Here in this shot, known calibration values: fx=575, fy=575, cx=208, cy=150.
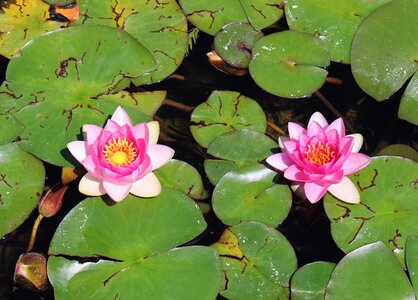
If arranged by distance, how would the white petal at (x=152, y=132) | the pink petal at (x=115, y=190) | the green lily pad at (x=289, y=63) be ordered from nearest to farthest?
the pink petal at (x=115, y=190) < the white petal at (x=152, y=132) < the green lily pad at (x=289, y=63)

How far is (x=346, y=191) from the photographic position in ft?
9.15

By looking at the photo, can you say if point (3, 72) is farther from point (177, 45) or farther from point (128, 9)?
point (177, 45)

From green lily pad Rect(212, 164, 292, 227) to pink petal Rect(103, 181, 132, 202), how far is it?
0.45m

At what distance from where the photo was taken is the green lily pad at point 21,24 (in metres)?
3.30

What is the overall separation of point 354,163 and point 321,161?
161 mm

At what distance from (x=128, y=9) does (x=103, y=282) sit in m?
1.65

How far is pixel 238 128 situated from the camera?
3.15 metres

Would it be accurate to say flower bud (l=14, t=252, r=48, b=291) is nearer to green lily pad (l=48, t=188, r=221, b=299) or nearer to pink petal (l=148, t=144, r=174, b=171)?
green lily pad (l=48, t=188, r=221, b=299)

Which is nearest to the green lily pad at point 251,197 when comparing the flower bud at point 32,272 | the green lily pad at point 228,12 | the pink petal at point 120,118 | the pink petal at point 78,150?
the pink petal at point 120,118

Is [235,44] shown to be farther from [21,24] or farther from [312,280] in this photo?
[312,280]

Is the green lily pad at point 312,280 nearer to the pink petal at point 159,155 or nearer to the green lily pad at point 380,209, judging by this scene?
the green lily pad at point 380,209

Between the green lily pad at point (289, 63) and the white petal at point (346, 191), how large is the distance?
0.68 metres

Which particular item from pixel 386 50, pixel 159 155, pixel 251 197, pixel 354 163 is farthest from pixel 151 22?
pixel 354 163

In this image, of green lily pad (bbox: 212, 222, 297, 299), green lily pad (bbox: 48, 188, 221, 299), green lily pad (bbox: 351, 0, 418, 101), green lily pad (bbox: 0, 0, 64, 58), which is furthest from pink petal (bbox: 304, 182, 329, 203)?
green lily pad (bbox: 0, 0, 64, 58)
